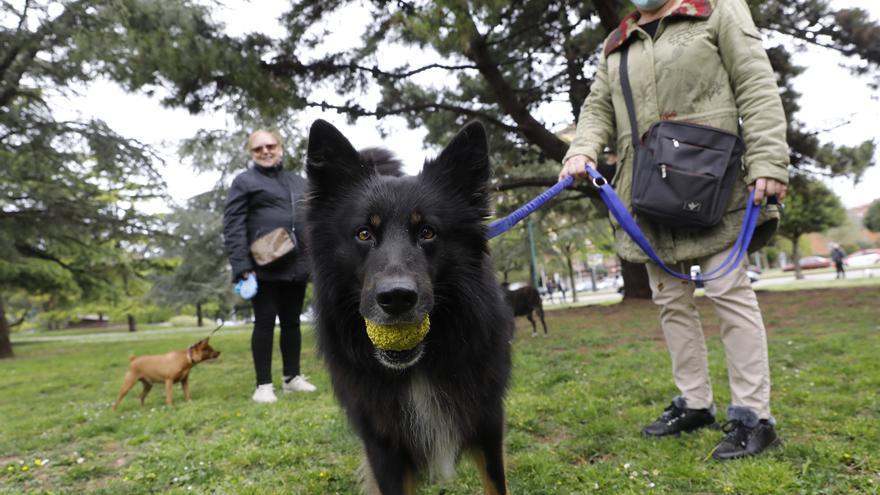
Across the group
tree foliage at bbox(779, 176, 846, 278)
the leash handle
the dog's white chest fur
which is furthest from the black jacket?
tree foliage at bbox(779, 176, 846, 278)

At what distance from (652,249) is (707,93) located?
0.86 metres

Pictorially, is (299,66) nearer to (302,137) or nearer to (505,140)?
(302,137)

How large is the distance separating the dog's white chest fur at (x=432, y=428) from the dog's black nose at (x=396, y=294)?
576 millimetres

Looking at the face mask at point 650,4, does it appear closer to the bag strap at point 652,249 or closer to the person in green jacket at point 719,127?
the person in green jacket at point 719,127

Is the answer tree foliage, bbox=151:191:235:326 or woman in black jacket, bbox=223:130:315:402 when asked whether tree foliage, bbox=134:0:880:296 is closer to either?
woman in black jacket, bbox=223:130:315:402

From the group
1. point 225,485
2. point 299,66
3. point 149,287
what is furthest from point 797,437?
point 149,287

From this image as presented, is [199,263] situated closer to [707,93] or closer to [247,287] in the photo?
[247,287]

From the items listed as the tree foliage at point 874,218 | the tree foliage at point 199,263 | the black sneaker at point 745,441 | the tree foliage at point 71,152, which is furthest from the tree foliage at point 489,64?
the tree foliage at point 874,218

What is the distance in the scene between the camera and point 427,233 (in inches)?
84.4

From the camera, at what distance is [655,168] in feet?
8.71

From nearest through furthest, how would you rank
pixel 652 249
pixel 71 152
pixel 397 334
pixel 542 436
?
pixel 397 334 < pixel 652 249 < pixel 542 436 < pixel 71 152

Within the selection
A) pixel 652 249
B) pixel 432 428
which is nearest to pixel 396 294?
pixel 432 428

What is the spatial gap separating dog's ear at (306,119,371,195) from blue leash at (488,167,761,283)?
706 mm

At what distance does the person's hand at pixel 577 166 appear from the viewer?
277 cm
